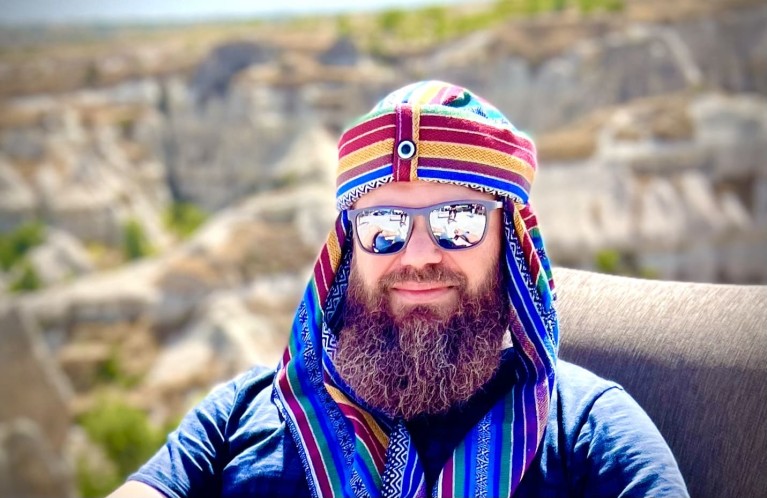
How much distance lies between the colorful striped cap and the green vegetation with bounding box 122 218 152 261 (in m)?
34.9

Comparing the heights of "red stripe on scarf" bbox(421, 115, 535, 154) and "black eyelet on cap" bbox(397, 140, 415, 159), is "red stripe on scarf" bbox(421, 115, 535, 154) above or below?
above

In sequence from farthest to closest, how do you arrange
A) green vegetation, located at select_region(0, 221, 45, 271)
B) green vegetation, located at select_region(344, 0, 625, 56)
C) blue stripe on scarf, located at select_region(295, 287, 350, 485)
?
green vegetation, located at select_region(344, 0, 625, 56) < green vegetation, located at select_region(0, 221, 45, 271) < blue stripe on scarf, located at select_region(295, 287, 350, 485)

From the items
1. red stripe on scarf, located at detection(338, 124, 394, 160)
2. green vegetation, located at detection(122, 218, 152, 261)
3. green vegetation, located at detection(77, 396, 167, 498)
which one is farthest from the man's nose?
green vegetation, located at detection(122, 218, 152, 261)

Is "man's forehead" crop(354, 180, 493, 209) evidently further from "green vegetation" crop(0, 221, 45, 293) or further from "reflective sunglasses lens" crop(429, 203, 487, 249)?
"green vegetation" crop(0, 221, 45, 293)

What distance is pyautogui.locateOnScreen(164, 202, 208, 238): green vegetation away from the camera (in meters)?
41.2

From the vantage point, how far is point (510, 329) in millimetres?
2191

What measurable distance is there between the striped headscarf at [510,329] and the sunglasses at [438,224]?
0.21ft

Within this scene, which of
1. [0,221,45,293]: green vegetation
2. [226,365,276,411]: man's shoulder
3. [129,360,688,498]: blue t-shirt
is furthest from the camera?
[0,221,45,293]: green vegetation

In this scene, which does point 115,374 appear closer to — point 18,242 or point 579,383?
point 18,242

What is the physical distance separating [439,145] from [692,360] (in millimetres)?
922

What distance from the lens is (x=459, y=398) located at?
213cm

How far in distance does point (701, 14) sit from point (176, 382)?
101 ft

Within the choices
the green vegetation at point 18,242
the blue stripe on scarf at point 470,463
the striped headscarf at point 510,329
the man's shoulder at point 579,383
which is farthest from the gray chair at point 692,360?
the green vegetation at point 18,242

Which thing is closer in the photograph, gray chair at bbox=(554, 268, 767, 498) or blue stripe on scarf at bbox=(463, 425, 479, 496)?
blue stripe on scarf at bbox=(463, 425, 479, 496)
